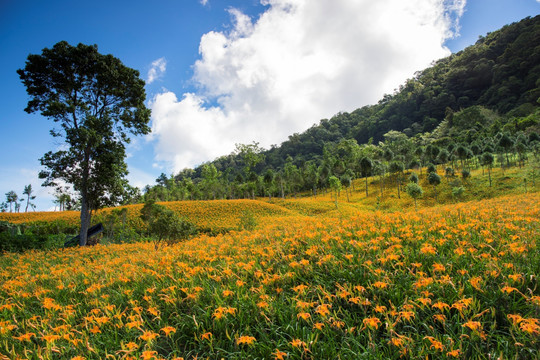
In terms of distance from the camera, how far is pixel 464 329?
6.66 ft

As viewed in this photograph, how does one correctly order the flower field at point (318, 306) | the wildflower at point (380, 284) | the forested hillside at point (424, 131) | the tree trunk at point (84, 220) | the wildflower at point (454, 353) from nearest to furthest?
the wildflower at point (454, 353) → the flower field at point (318, 306) → the wildflower at point (380, 284) → the tree trunk at point (84, 220) → the forested hillside at point (424, 131)

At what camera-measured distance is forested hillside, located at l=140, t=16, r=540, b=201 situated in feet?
183

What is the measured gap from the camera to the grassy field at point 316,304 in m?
2.03

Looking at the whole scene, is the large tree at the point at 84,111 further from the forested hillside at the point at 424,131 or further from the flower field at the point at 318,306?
the forested hillside at the point at 424,131

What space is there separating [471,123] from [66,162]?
95.6 meters

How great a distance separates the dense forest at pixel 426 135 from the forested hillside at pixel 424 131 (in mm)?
252

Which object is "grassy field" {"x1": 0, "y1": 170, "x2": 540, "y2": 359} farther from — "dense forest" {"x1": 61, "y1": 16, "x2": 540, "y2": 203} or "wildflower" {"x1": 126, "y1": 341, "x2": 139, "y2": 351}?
"dense forest" {"x1": 61, "y1": 16, "x2": 540, "y2": 203}

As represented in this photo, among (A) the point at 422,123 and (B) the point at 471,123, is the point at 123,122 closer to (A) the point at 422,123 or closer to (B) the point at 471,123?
(B) the point at 471,123

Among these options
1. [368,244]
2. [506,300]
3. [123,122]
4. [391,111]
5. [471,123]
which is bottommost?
[506,300]

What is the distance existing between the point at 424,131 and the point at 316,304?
112 m

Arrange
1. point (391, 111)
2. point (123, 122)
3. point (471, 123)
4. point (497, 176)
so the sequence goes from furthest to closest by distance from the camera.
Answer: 1. point (391, 111)
2. point (471, 123)
3. point (497, 176)
4. point (123, 122)

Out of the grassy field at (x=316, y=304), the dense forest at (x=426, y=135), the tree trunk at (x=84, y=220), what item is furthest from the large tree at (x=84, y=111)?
the dense forest at (x=426, y=135)

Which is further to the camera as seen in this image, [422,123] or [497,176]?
[422,123]

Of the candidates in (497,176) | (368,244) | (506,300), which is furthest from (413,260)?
(497,176)
